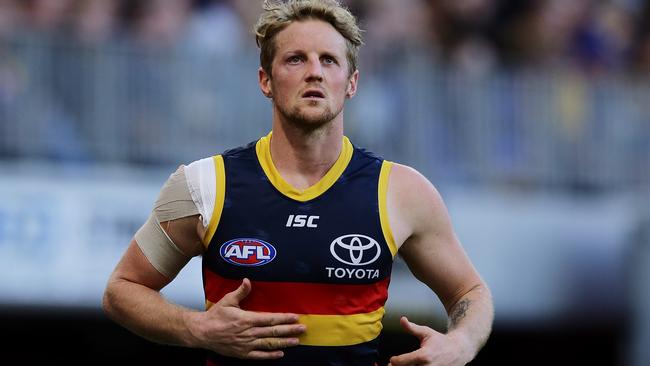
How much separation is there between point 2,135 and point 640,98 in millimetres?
6890

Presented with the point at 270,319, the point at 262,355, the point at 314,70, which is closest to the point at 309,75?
the point at 314,70

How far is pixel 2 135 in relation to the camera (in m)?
11.5

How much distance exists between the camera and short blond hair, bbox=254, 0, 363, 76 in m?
5.98

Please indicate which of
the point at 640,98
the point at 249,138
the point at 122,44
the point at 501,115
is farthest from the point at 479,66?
the point at 122,44

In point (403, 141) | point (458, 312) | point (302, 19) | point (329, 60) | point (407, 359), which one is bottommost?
point (407, 359)

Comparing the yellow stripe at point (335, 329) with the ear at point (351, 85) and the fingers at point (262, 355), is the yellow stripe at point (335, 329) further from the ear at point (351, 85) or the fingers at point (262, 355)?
the ear at point (351, 85)

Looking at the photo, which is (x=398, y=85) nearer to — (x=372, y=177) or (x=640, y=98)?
(x=640, y=98)

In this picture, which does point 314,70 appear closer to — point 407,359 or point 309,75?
point 309,75

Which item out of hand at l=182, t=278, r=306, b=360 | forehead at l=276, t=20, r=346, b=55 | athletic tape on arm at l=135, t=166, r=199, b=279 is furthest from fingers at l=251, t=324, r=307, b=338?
forehead at l=276, t=20, r=346, b=55

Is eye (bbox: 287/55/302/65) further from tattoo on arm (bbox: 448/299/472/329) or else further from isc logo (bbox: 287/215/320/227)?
tattoo on arm (bbox: 448/299/472/329)

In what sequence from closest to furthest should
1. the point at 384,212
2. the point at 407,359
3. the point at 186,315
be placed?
the point at 407,359
the point at 186,315
the point at 384,212

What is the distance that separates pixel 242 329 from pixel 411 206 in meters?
0.95

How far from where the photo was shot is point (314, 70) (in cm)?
580

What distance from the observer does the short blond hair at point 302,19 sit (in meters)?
5.98
